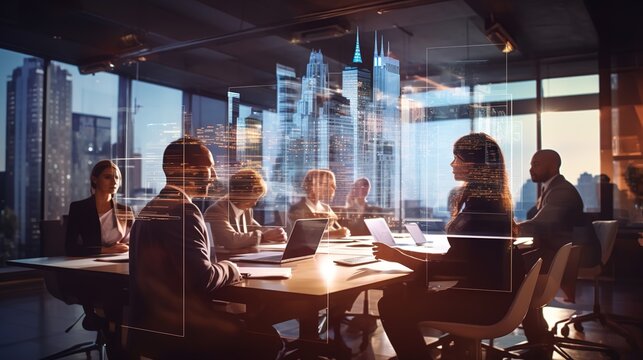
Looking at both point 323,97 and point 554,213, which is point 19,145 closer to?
point 323,97

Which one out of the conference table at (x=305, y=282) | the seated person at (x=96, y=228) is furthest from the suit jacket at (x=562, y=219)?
the seated person at (x=96, y=228)

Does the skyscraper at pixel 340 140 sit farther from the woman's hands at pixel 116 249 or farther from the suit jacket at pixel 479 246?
the woman's hands at pixel 116 249

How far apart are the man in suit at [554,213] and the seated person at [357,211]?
1896 mm

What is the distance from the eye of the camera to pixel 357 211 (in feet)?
17.3

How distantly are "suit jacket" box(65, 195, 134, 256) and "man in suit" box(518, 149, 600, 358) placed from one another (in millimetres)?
2641

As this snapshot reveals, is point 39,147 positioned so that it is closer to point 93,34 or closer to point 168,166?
point 93,34

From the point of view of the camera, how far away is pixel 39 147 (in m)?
4.57

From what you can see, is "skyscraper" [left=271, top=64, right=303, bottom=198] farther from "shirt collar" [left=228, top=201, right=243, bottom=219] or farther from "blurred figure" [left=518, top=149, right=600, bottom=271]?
"blurred figure" [left=518, top=149, right=600, bottom=271]

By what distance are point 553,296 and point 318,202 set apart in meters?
2.31

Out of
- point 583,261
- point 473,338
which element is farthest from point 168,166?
point 583,261

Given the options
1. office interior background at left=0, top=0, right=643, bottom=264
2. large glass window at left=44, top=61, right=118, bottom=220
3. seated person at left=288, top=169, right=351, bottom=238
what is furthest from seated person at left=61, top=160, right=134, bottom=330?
seated person at left=288, top=169, right=351, bottom=238

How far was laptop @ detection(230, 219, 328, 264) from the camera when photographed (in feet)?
9.33

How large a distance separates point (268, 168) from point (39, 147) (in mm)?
2086

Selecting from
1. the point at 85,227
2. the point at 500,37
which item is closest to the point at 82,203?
the point at 85,227
